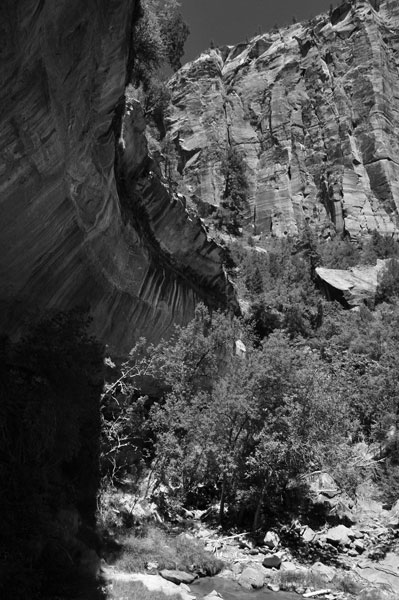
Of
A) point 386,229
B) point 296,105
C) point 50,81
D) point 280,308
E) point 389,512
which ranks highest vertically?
point 296,105

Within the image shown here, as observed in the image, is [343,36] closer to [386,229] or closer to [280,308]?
[386,229]

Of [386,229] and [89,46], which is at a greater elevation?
[386,229]

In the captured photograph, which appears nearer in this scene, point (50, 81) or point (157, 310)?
point (50, 81)

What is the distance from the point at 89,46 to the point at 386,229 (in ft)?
155

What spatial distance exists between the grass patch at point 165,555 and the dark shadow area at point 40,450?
1.90 metres

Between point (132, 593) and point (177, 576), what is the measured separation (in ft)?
9.58

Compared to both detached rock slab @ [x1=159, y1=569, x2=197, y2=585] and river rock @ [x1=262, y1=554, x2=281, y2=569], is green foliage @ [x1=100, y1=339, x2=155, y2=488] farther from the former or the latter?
river rock @ [x1=262, y1=554, x2=281, y2=569]

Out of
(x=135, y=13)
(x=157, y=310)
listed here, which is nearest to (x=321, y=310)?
(x=157, y=310)

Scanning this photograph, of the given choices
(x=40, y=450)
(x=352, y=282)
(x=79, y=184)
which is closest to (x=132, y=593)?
(x=40, y=450)

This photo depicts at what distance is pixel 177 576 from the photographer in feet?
44.5

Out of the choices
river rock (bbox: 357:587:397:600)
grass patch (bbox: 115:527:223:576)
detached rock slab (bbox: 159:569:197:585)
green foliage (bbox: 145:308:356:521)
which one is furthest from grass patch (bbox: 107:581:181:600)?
green foliage (bbox: 145:308:356:521)

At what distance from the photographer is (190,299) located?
2606 cm

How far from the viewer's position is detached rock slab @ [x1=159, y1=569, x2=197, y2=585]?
1341 centimetres

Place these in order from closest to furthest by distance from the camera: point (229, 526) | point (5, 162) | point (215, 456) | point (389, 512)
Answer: point (5, 162) < point (215, 456) < point (229, 526) < point (389, 512)
